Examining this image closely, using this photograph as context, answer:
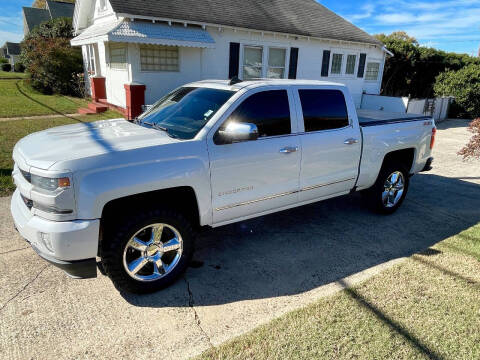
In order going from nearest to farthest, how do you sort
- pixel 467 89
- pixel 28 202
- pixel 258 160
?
pixel 28 202
pixel 258 160
pixel 467 89

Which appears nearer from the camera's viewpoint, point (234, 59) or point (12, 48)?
point (234, 59)

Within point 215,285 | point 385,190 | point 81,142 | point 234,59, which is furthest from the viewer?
point 234,59

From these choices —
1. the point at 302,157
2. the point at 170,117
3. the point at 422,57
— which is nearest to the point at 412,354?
the point at 302,157

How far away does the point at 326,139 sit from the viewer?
432 centimetres

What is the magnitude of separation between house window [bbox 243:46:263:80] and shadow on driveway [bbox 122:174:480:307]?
34.8ft

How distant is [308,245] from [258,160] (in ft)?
4.68

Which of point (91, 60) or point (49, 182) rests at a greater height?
point (91, 60)

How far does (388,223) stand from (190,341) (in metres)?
3.60

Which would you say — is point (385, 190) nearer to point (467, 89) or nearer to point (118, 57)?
point (118, 57)

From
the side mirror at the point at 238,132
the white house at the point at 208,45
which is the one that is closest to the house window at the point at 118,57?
the white house at the point at 208,45

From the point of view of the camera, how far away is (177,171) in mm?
3234

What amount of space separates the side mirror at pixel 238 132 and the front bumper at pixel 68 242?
4.61 ft

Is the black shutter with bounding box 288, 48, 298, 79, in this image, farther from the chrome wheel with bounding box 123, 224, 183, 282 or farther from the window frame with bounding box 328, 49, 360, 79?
the chrome wheel with bounding box 123, 224, 183, 282

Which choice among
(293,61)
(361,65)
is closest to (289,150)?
(293,61)
